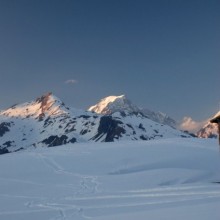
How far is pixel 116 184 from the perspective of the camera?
32031mm

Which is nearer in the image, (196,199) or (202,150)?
(196,199)

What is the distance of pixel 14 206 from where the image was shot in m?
23.0

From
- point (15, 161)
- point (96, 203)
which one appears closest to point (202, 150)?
point (15, 161)

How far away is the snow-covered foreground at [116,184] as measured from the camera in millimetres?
18375

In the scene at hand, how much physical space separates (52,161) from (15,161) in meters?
4.12

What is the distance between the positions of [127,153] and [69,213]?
102ft

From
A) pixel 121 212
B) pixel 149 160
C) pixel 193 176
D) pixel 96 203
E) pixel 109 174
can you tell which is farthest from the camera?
pixel 149 160

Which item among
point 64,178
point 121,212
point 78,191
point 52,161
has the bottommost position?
point 121,212

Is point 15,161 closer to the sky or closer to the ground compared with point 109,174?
closer to the sky

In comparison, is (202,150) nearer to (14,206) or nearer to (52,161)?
(52,161)

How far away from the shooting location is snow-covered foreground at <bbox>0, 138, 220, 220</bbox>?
18375 mm

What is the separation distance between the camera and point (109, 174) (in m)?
40.7

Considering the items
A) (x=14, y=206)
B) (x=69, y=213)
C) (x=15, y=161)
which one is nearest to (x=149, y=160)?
(x=15, y=161)

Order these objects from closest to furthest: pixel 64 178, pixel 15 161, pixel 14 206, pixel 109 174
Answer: pixel 14 206
pixel 64 178
pixel 109 174
pixel 15 161
